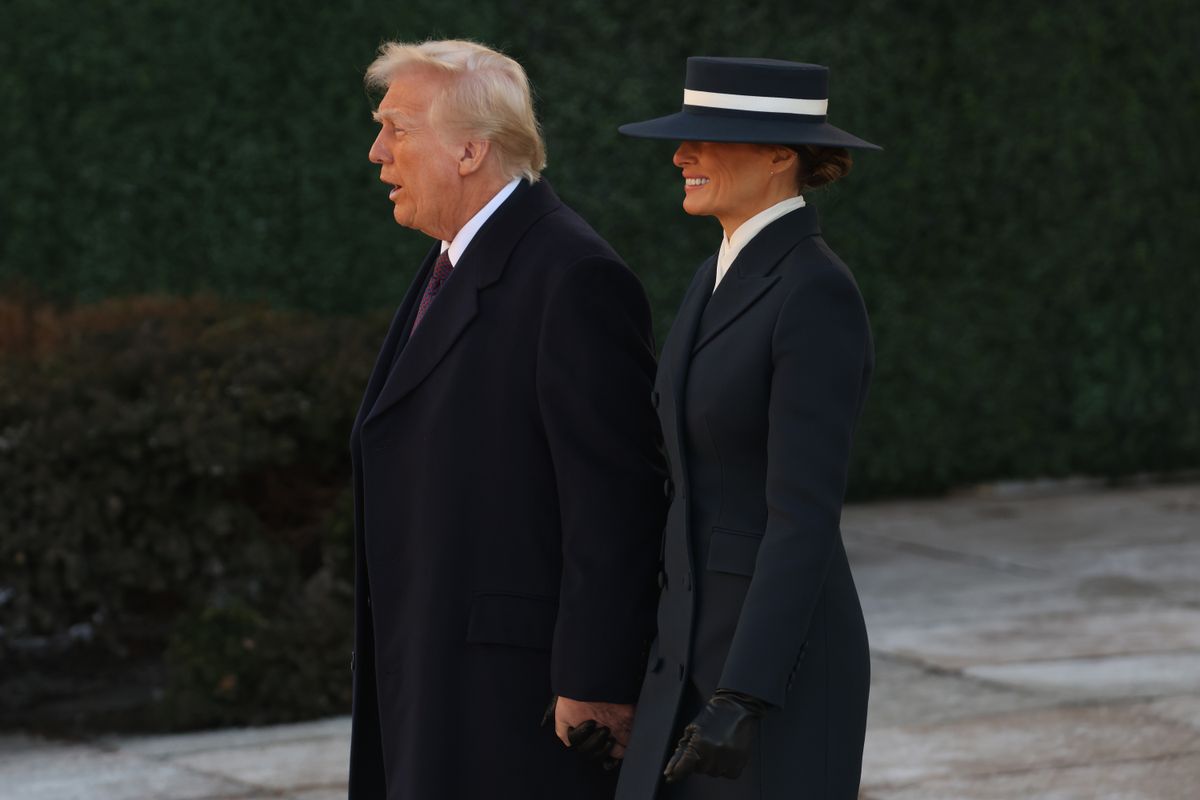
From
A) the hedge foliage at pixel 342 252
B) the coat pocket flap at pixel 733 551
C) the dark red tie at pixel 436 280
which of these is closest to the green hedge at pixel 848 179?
the hedge foliage at pixel 342 252

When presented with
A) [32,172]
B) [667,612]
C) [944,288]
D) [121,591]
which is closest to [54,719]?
Result: [121,591]

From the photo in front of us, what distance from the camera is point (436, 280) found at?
3568mm

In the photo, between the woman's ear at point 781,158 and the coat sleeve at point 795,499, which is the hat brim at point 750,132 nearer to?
the woman's ear at point 781,158

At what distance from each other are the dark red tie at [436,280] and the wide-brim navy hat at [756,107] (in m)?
0.59

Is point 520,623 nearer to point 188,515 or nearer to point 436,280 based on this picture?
point 436,280

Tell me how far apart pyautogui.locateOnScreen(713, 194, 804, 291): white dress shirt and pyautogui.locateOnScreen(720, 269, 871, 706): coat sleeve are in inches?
10.0

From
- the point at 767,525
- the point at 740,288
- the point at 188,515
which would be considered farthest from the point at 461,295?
the point at 188,515

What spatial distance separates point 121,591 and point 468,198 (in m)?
3.35

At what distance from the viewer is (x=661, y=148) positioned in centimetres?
889

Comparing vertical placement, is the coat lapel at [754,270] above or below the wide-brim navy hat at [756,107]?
below

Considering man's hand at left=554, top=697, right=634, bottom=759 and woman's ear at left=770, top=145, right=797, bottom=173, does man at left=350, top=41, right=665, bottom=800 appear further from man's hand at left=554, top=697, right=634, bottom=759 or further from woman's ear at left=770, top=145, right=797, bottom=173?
woman's ear at left=770, top=145, right=797, bottom=173

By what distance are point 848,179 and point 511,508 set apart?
→ 6.15 meters

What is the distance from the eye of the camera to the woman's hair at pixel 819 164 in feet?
10.1

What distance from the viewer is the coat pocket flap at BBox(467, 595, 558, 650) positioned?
11.0ft
